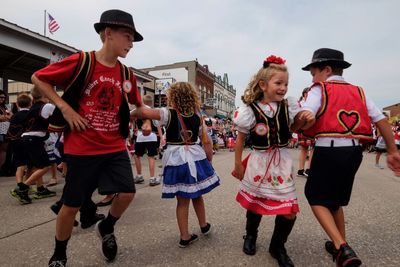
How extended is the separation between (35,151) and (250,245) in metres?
3.88

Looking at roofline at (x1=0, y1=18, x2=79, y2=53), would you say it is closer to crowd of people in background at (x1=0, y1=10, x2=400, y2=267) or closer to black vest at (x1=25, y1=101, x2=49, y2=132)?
black vest at (x1=25, y1=101, x2=49, y2=132)

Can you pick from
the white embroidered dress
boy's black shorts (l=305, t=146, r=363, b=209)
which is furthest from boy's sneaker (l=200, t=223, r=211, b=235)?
boy's black shorts (l=305, t=146, r=363, b=209)

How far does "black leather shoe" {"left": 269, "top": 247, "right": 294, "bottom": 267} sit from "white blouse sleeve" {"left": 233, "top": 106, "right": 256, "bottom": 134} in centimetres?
104

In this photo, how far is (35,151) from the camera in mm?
5117

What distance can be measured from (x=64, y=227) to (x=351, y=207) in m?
3.92

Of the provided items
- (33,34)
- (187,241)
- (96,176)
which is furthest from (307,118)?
(33,34)

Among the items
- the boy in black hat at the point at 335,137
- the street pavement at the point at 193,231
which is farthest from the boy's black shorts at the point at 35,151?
the boy in black hat at the point at 335,137

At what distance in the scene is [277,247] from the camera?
2.72 m

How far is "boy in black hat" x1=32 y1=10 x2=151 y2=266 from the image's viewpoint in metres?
2.45

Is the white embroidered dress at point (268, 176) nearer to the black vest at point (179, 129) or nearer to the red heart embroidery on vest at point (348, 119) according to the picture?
the red heart embroidery on vest at point (348, 119)

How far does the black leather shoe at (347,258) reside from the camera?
6.96 ft

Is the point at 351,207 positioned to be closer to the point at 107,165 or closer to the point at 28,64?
the point at 107,165

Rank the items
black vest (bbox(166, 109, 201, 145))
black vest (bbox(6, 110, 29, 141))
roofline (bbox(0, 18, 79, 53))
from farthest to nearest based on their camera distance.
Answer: roofline (bbox(0, 18, 79, 53)), black vest (bbox(6, 110, 29, 141)), black vest (bbox(166, 109, 201, 145))

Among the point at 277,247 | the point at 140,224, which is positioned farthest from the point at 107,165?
the point at 277,247
